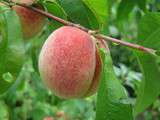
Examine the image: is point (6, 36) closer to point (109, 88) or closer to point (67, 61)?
point (67, 61)

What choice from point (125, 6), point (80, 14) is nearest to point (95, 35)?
point (80, 14)

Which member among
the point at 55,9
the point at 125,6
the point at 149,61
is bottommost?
the point at 125,6

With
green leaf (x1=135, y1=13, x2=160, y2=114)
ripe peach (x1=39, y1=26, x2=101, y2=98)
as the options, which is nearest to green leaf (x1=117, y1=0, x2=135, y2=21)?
green leaf (x1=135, y1=13, x2=160, y2=114)

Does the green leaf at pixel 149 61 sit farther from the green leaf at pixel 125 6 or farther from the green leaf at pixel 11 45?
the green leaf at pixel 125 6

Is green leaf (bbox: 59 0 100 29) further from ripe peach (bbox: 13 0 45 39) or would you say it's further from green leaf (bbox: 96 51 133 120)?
green leaf (bbox: 96 51 133 120)

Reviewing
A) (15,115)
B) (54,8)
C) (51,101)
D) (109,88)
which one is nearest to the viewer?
(109,88)

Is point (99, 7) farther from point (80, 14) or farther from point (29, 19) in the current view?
point (29, 19)

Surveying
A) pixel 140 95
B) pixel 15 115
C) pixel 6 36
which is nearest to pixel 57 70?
pixel 6 36
